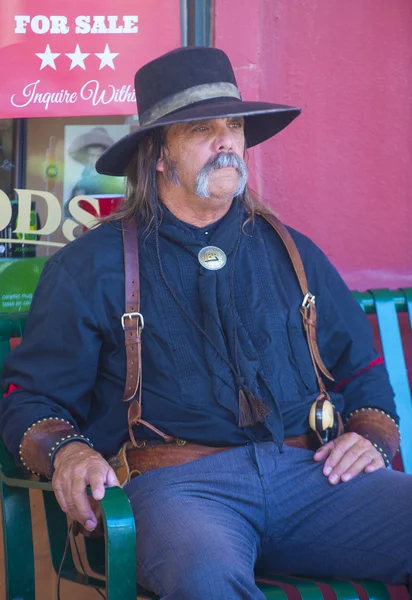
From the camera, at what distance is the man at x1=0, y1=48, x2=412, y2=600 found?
8.20 ft

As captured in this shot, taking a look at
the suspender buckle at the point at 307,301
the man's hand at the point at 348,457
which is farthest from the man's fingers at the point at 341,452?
the suspender buckle at the point at 307,301

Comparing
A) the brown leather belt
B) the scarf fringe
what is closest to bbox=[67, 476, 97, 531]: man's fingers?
the brown leather belt

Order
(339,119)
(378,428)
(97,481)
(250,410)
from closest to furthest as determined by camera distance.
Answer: (97,481) < (250,410) < (378,428) < (339,119)

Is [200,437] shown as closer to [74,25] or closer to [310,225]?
[310,225]

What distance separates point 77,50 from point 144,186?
0.75 meters

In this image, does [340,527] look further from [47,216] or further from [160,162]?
[47,216]

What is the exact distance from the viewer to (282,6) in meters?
3.49

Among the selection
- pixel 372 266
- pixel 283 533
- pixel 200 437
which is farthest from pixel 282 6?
pixel 283 533

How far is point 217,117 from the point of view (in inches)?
107

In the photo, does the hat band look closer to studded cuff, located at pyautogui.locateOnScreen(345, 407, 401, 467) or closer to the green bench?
the green bench

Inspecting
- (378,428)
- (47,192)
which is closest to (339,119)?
(47,192)

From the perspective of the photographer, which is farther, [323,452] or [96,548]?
[323,452]

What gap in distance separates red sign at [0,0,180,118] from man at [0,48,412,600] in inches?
19.4

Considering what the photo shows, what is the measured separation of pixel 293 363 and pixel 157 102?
0.89 m
